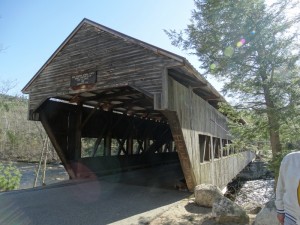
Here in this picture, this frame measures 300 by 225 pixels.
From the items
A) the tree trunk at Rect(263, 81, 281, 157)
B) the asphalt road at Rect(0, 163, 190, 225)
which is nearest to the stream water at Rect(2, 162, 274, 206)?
the tree trunk at Rect(263, 81, 281, 157)

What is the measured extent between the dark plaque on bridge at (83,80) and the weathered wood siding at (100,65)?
0.13 meters

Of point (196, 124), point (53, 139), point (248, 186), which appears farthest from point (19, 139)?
point (196, 124)

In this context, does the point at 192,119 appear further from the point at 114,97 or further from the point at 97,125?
the point at 97,125

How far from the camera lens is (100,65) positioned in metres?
8.30

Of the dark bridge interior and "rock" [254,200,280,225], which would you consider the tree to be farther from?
the dark bridge interior

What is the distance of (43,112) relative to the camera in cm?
994

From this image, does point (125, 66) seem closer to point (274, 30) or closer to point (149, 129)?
point (274, 30)

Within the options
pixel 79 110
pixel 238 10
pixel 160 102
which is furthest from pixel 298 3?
pixel 79 110

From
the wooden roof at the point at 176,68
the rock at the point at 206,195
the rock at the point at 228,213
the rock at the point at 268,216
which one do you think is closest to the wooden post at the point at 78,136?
the wooden roof at the point at 176,68

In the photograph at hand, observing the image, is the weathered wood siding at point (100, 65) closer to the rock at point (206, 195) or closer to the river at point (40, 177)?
the rock at point (206, 195)

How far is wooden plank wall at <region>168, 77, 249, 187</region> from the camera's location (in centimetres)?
752

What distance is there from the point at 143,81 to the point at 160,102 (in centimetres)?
82

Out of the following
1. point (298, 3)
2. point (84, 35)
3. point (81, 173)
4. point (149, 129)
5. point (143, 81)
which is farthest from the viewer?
point (149, 129)

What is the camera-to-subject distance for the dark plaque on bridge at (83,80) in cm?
835
